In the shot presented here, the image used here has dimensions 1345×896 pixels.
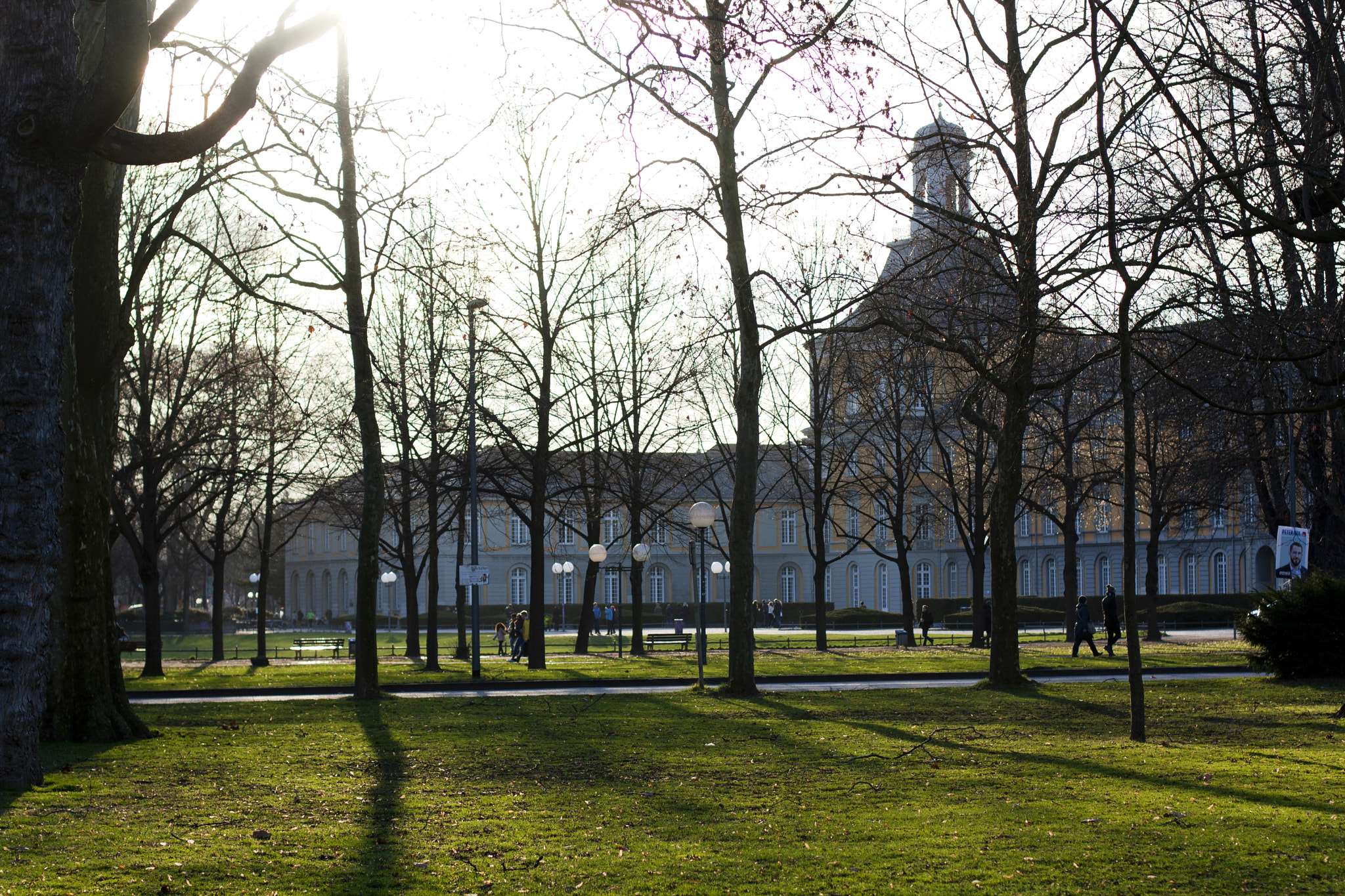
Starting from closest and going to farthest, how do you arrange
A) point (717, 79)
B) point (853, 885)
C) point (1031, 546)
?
point (853, 885) < point (717, 79) < point (1031, 546)

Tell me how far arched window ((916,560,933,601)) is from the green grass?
2685 inches

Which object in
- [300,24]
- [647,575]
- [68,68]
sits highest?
[300,24]

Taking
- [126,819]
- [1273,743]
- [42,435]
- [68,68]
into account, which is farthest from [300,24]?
[1273,743]

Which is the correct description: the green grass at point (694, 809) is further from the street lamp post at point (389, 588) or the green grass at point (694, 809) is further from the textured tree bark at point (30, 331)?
the street lamp post at point (389, 588)

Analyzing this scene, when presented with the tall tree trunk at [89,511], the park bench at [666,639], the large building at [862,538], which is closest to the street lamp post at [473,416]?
the large building at [862,538]

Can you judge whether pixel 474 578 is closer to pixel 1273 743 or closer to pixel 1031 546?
pixel 1273 743

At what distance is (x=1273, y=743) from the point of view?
36.6ft

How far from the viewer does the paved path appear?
747 inches

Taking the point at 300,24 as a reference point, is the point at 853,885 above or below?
below

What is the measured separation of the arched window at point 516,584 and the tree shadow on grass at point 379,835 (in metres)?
78.4

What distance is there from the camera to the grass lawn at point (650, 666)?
23.2 m

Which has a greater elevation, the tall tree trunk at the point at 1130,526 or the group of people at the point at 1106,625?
the tall tree trunk at the point at 1130,526

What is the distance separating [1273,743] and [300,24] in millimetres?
9973

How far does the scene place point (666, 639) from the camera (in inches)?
1577
